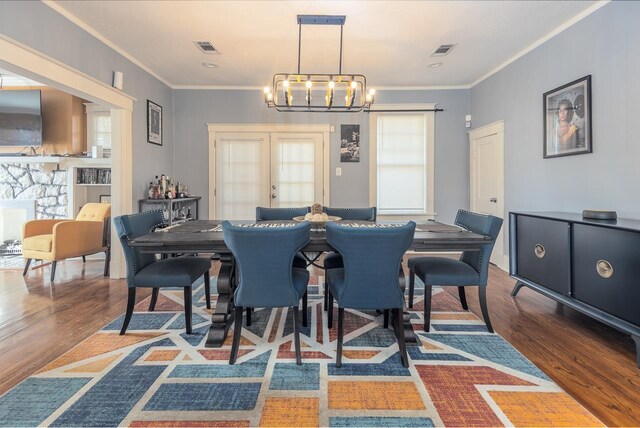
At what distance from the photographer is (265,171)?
5.16m

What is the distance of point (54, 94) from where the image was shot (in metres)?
4.90

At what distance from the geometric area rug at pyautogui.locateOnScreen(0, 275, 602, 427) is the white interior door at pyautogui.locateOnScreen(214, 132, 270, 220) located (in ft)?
9.57

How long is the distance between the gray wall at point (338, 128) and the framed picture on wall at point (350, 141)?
7 centimetres

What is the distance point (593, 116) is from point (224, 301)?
3.52m

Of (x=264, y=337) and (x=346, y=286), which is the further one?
(x=264, y=337)

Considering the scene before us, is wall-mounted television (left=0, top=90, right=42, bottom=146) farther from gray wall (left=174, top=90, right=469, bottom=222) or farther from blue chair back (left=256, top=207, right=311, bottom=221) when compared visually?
blue chair back (left=256, top=207, right=311, bottom=221)

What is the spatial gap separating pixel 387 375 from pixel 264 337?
3.03ft

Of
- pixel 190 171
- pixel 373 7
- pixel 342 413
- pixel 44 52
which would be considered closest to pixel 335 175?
pixel 190 171

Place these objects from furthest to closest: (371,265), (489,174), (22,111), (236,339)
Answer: (22,111), (489,174), (236,339), (371,265)

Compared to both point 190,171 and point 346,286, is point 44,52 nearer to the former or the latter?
point 190,171

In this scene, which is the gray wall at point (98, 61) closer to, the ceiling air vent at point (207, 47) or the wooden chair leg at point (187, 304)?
the ceiling air vent at point (207, 47)

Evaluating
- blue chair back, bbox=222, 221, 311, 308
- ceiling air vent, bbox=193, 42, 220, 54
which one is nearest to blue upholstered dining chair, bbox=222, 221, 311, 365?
blue chair back, bbox=222, 221, 311, 308

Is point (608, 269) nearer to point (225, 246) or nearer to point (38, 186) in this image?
point (225, 246)

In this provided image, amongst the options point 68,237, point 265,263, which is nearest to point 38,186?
point 68,237
